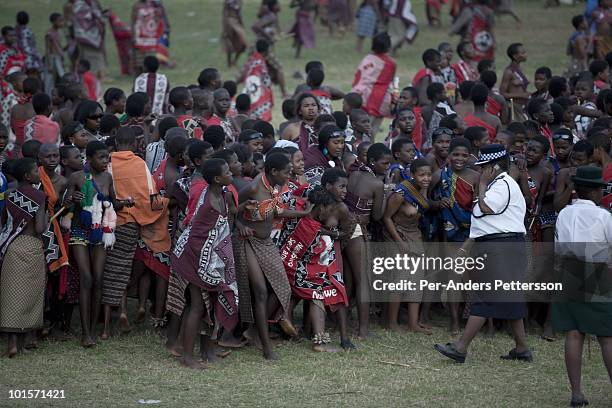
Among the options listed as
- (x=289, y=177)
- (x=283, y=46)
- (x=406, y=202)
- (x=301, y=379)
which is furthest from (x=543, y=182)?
(x=283, y=46)

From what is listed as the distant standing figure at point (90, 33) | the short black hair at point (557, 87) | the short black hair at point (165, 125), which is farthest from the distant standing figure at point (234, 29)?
the short black hair at point (165, 125)

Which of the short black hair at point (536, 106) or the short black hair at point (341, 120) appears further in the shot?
the short black hair at point (341, 120)

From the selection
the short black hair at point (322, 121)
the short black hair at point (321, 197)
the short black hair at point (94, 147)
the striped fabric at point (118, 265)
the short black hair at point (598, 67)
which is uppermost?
the short black hair at point (598, 67)

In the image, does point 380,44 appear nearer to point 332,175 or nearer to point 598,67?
point 598,67

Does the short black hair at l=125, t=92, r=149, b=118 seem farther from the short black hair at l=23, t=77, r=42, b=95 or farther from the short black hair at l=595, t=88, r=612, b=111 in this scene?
the short black hair at l=595, t=88, r=612, b=111

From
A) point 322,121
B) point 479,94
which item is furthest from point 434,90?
point 322,121

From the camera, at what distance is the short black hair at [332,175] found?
26.6 ft

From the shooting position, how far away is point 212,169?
7.36 m

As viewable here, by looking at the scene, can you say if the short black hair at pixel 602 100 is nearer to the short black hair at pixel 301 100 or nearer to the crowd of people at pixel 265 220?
the crowd of people at pixel 265 220

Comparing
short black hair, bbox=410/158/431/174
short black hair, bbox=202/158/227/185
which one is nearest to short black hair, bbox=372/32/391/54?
short black hair, bbox=410/158/431/174

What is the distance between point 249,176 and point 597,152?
2749mm

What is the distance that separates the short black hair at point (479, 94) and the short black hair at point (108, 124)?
357 cm

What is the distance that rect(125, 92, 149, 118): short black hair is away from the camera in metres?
9.73

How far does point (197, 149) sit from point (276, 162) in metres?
0.58
